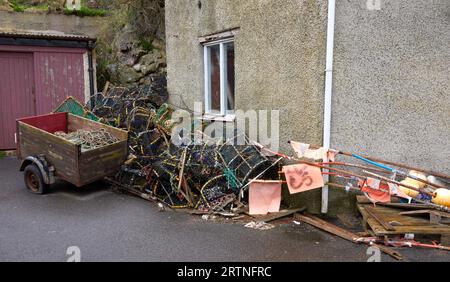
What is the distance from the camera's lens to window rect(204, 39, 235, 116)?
25.4ft

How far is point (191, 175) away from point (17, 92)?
7792 mm

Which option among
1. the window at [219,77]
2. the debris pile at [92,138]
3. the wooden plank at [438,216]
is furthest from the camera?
the window at [219,77]

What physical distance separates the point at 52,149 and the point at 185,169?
2566 millimetres

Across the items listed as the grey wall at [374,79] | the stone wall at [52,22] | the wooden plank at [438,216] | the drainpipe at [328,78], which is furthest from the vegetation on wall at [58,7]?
the wooden plank at [438,216]

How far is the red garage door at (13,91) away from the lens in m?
11.1

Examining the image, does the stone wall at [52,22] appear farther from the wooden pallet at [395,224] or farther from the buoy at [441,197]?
the buoy at [441,197]

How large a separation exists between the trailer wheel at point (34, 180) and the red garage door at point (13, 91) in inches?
185

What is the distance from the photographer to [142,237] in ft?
16.9

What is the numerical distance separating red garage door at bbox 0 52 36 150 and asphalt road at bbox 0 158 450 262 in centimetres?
536

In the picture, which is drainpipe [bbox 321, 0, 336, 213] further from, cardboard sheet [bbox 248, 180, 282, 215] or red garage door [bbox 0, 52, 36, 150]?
red garage door [bbox 0, 52, 36, 150]

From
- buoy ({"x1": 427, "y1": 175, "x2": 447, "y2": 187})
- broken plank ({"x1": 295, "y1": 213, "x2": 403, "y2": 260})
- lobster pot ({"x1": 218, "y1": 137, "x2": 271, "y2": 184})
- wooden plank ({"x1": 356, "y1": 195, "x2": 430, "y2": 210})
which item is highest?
lobster pot ({"x1": 218, "y1": 137, "x2": 271, "y2": 184})

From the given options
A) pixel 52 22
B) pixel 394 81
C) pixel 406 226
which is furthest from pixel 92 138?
pixel 52 22

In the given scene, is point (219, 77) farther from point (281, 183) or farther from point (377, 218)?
point (377, 218)

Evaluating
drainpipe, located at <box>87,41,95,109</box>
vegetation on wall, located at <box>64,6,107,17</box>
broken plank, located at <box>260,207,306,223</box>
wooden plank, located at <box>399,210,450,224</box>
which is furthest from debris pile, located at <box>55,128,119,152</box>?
vegetation on wall, located at <box>64,6,107,17</box>
